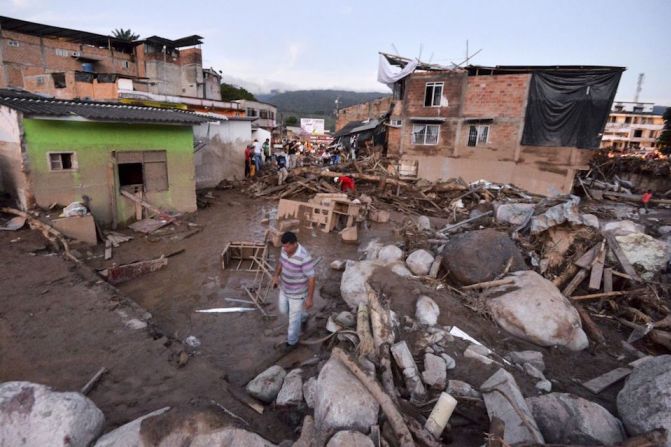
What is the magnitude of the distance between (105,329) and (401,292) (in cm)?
491

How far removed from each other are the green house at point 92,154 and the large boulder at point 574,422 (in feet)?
39.5

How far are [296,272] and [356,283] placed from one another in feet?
5.43

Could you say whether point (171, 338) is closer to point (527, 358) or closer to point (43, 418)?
point (43, 418)

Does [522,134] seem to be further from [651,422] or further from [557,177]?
[651,422]

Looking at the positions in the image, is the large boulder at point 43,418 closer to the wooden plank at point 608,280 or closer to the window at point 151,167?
the wooden plank at point 608,280

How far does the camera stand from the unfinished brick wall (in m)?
33.5

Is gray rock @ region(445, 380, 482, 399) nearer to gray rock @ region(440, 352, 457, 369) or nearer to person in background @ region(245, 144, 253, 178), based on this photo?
gray rock @ region(440, 352, 457, 369)

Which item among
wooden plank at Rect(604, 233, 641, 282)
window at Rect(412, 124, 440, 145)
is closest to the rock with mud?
wooden plank at Rect(604, 233, 641, 282)

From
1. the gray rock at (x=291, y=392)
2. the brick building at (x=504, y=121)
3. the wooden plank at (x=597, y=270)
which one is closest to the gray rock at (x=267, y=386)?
the gray rock at (x=291, y=392)

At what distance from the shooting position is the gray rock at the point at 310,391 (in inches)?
155

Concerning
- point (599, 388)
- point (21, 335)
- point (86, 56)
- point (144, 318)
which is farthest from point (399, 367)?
point (86, 56)

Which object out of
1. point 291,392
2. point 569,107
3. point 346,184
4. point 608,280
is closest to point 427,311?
point 291,392

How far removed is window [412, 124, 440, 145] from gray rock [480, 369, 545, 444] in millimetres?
19548

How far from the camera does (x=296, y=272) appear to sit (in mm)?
5156
